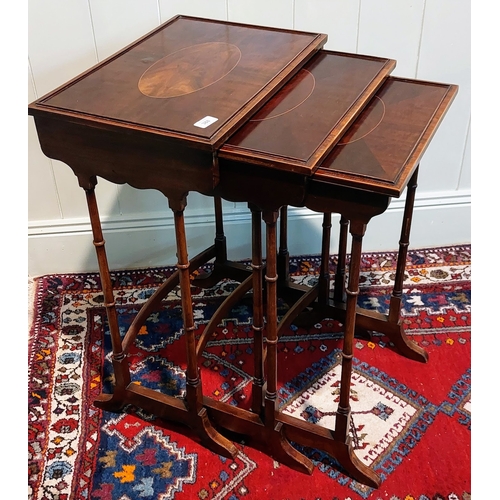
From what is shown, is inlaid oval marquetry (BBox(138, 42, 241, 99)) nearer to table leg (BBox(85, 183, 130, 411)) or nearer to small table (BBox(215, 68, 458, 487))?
small table (BBox(215, 68, 458, 487))

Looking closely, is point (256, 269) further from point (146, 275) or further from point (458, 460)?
point (146, 275)

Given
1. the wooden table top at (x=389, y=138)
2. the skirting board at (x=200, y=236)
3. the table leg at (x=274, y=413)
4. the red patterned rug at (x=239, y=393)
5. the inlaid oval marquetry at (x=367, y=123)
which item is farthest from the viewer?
the skirting board at (x=200, y=236)

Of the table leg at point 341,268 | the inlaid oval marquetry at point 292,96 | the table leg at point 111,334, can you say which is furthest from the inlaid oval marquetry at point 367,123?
the table leg at point 111,334

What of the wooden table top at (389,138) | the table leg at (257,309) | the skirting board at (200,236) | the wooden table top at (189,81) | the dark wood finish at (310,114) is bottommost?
the skirting board at (200,236)

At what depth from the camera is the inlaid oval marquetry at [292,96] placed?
1257 mm

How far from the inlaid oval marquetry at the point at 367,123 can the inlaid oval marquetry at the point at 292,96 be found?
13 centimetres

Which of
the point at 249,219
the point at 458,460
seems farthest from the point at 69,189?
the point at 458,460

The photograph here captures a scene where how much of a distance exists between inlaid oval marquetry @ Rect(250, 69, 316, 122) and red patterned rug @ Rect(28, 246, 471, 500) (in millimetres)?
796

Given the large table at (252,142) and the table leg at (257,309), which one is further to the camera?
the table leg at (257,309)

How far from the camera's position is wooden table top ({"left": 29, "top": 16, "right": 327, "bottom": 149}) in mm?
1176

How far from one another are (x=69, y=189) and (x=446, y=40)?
4.33 feet

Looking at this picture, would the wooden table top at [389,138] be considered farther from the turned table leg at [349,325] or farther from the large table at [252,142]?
the turned table leg at [349,325]

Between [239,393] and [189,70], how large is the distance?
2.86 ft

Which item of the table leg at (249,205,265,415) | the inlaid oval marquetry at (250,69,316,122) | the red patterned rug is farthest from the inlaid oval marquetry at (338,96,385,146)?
the red patterned rug
